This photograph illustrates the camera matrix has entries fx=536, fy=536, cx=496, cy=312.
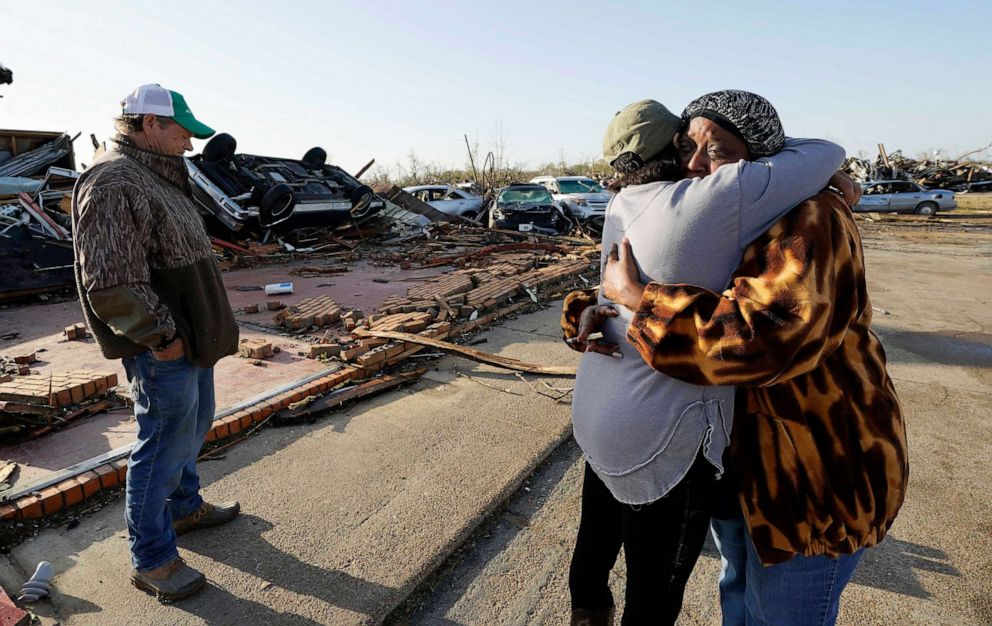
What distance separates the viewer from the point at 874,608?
2270 millimetres

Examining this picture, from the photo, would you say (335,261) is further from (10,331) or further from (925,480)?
(925,480)

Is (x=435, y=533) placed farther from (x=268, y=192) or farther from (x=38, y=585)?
(x=268, y=192)

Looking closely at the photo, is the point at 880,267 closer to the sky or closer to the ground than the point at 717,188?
closer to the ground

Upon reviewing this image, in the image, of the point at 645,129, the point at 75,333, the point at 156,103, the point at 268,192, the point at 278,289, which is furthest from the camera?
the point at 268,192

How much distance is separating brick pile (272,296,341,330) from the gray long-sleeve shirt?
5412 millimetres

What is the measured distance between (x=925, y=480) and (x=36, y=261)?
35.2 ft

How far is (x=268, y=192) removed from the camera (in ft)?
36.7

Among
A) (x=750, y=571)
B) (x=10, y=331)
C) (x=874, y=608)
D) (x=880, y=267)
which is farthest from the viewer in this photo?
(x=880, y=267)

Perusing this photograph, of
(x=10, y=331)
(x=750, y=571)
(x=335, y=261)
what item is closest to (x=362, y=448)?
(x=750, y=571)

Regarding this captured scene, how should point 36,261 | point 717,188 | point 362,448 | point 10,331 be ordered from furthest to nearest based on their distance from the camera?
point 36,261
point 10,331
point 362,448
point 717,188

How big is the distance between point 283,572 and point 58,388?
9.20 feet

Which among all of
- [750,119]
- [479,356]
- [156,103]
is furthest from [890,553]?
[156,103]

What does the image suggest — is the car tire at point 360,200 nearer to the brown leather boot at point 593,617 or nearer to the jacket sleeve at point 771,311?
the brown leather boot at point 593,617

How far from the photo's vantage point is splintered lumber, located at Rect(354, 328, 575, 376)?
495 centimetres
